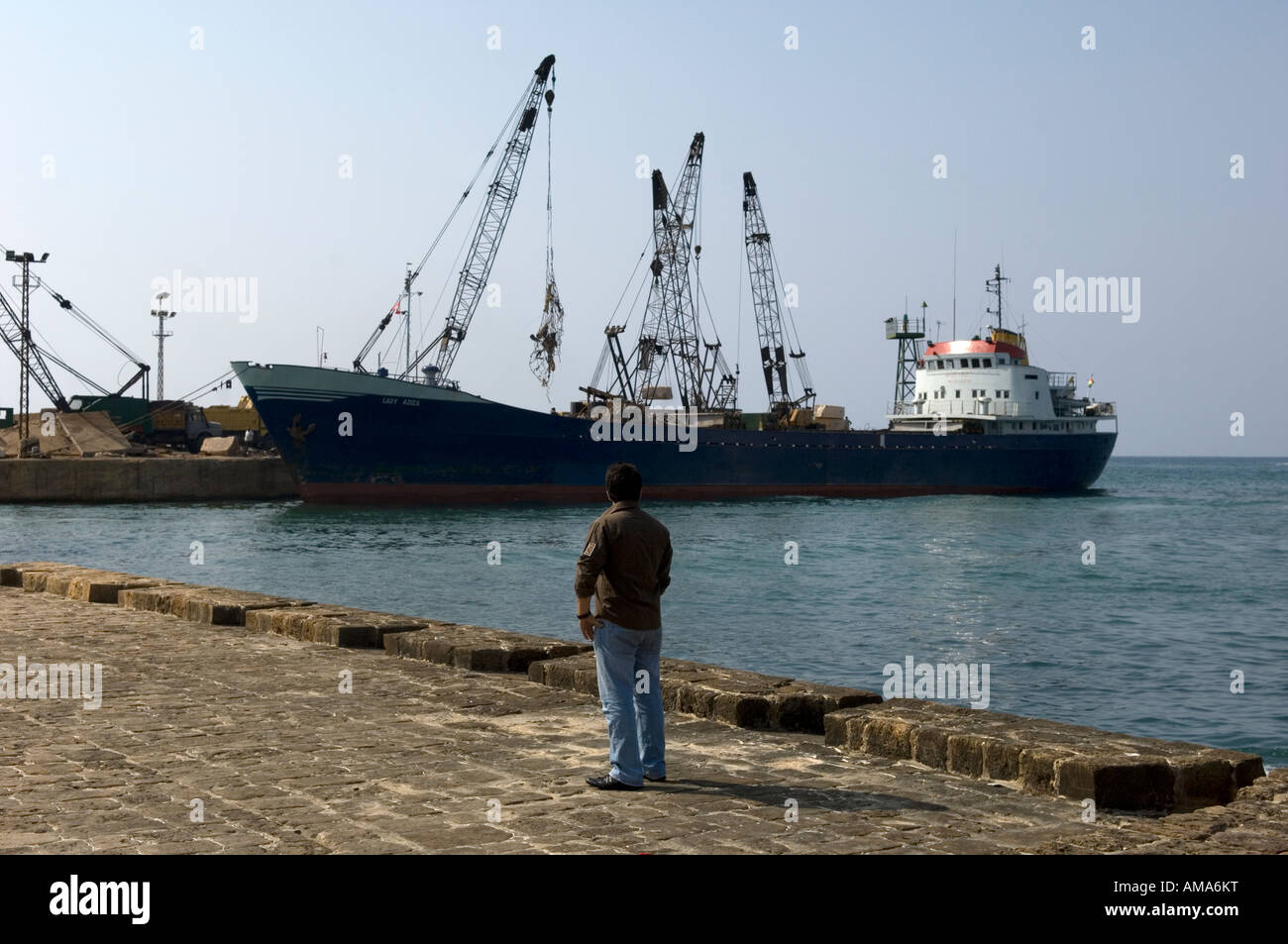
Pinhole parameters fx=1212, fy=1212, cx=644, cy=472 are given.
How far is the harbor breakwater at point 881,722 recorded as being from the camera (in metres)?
5.80

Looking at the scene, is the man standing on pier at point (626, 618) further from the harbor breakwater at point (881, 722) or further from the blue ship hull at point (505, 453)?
the blue ship hull at point (505, 453)

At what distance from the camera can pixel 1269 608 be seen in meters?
24.6

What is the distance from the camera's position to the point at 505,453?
55.8 m

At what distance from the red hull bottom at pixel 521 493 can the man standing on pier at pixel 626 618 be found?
140 feet

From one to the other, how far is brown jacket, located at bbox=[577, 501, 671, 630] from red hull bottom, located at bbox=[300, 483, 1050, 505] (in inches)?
1689

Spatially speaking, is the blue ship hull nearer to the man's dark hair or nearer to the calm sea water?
the calm sea water

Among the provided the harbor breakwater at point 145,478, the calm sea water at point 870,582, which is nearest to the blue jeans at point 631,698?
the calm sea water at point 870,582

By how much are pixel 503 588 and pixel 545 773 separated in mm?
20420

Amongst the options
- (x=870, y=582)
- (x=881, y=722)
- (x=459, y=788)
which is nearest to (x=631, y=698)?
(x=459, y=788)

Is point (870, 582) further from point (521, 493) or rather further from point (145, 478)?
point (145, 478)

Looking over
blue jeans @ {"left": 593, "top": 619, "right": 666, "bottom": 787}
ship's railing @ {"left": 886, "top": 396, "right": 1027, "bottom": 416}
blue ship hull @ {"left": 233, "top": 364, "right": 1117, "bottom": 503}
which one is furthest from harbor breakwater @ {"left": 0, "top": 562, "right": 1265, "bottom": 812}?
ship's railing @ {"left": 886, "top": 396, "right": 1027, "bottom": 416}

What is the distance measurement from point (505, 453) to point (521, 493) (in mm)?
2226

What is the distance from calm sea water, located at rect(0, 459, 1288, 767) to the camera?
52.9ft

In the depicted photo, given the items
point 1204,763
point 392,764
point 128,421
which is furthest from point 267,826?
point 128,421
